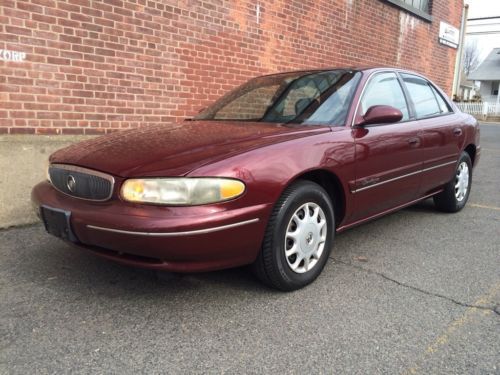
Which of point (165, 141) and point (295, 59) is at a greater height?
point (295, 59)

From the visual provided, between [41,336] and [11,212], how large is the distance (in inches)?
89.5

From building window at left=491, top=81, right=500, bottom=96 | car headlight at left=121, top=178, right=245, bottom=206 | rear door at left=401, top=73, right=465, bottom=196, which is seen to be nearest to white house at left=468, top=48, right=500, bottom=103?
building window at left=491, top=81, right=500, bottom=96

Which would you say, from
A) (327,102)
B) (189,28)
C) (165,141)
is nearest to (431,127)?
(327,102)

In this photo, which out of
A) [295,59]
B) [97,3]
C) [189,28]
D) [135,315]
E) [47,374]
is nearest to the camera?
[47,374]

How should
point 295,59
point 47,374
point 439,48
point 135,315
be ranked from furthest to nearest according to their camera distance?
point 439,48, point 295,59, point 135,315, point 47,374

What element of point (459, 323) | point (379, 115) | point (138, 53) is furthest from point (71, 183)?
point (138, 53)

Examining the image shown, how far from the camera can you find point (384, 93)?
3.84 metres

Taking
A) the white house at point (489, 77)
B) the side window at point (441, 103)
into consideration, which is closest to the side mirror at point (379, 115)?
the side window at point (441, 103)

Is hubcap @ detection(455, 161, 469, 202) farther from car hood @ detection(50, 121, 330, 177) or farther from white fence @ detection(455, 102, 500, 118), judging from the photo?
white fence @ detection(455, 102, 500, 118)

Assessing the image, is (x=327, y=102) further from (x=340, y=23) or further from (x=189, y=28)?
(x=340, y=23)

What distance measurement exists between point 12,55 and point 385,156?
3499 millimetres

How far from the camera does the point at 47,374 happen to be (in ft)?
6.73

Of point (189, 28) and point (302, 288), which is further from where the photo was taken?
point (189, 28)

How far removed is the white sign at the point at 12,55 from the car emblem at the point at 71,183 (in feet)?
6.89
